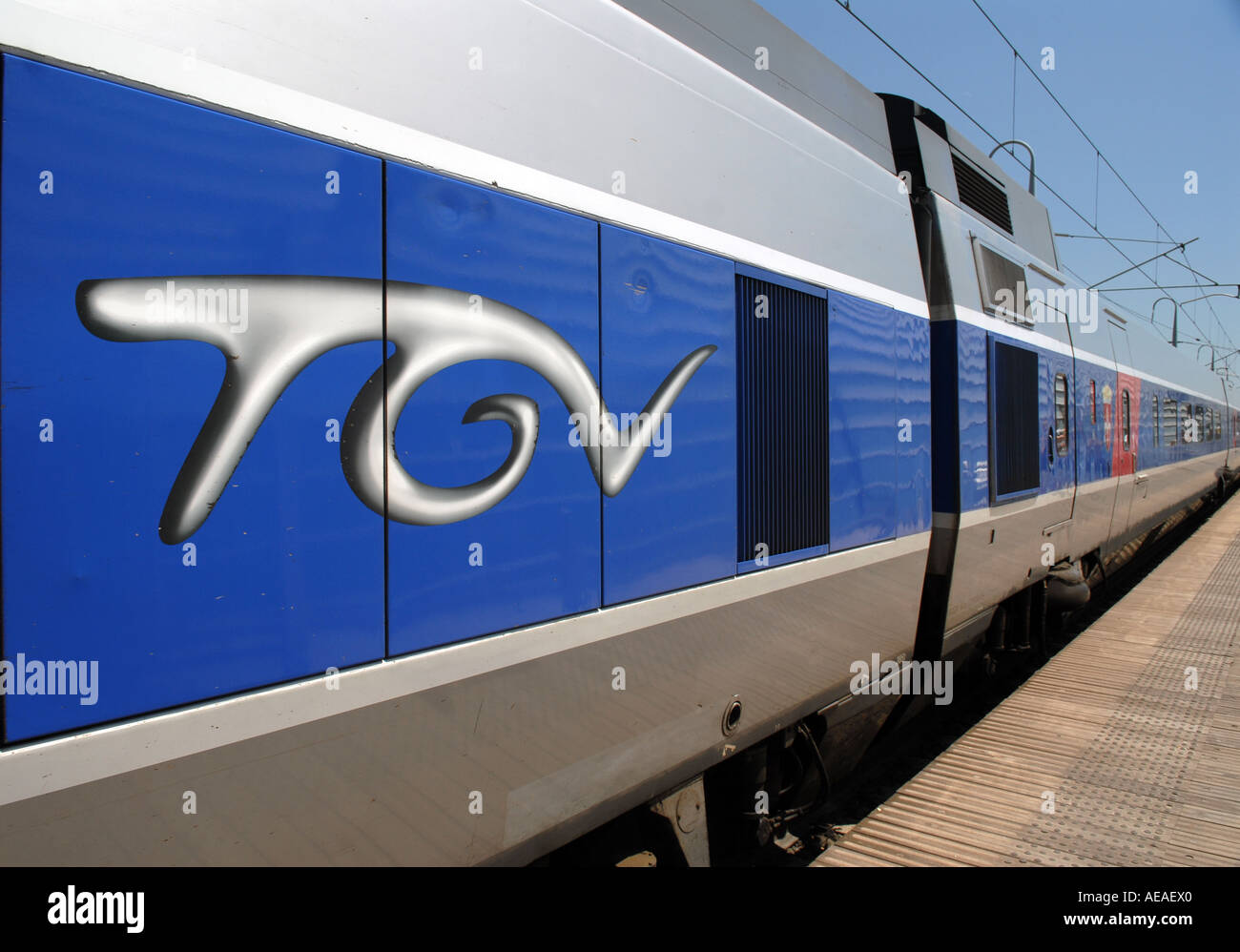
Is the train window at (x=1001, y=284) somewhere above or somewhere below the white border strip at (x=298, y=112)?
above

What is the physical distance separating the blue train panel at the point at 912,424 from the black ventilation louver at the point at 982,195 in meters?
1.47

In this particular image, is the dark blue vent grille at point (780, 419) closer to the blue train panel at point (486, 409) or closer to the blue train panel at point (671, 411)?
the blue train panel at point (671, 411)

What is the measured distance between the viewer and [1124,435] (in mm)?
10156

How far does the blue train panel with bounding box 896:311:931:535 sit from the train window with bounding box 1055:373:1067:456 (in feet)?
9.75

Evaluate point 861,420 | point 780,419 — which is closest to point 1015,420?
point 861,420

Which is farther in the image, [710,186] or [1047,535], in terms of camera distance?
[1047,535]

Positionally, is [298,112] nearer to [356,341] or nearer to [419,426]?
[356,341]

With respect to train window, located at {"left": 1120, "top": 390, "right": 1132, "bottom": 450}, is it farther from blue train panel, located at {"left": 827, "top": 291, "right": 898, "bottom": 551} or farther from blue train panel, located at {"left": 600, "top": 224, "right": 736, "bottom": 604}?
blue train panel, located at {"left": 600, "top": 224, "right": 736, "bottom": 604}

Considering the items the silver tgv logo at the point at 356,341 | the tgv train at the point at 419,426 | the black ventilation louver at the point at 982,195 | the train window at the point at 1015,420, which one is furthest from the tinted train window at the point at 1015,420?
the silver tgv logo at the point at 356,341

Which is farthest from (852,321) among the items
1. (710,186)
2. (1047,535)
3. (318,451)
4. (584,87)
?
(1047,535)

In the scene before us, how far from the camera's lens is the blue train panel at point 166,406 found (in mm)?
1376

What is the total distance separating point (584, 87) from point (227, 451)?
1.55 meters
